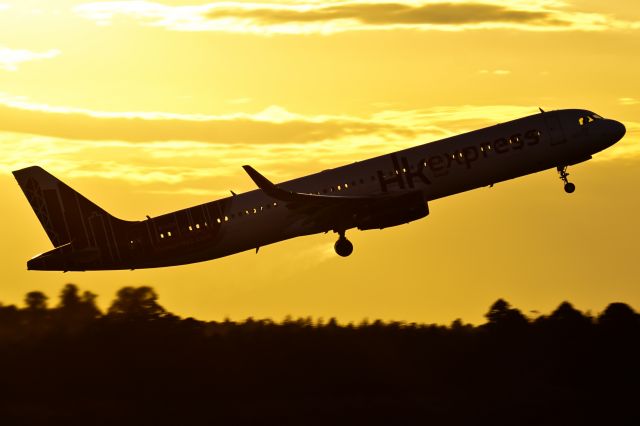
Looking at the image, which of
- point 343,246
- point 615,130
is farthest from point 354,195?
point 615,130

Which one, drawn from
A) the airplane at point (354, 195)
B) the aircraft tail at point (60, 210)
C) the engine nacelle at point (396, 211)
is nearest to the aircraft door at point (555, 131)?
the airplane at point (354, 195)

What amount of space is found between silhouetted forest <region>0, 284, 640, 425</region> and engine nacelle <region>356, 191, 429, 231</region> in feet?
99.8

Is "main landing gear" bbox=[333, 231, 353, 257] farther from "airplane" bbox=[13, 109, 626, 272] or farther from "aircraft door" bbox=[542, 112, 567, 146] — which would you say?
"aircraft door" bbox=[542, 112, 567, 146]

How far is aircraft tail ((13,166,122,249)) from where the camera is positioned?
85438 mm

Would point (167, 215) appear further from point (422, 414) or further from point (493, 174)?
point (422, 414)

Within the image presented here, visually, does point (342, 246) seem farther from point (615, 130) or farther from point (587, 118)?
point (615, 130)

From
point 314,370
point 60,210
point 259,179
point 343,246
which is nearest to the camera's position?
point 259,179

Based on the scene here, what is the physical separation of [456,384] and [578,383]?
443 inches

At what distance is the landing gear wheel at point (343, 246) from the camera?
84.1 meters

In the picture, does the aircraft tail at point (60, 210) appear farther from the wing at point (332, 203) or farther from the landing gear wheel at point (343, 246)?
the landing gear wheel at point (343, 246)

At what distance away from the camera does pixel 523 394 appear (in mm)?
110500

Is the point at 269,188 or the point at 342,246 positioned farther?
the point at 342,246

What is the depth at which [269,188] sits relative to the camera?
76.7 m

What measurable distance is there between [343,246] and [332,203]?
6.79 metres
